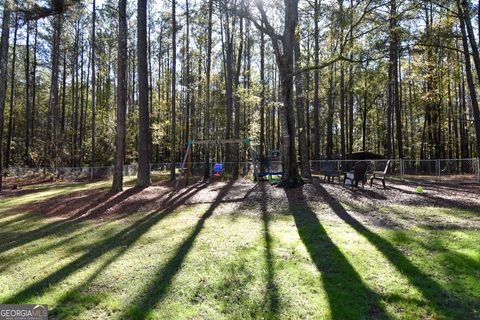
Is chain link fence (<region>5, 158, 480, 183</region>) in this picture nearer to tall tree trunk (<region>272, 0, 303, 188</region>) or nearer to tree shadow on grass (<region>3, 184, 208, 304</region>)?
tall tree trunk (<region>272, 0, 303, 188</region>)

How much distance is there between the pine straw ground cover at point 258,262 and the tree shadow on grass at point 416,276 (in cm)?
1

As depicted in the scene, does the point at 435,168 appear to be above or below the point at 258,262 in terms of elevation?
above

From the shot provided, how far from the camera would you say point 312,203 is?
8.35 m

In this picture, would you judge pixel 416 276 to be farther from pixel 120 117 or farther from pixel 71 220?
pixel 120 117

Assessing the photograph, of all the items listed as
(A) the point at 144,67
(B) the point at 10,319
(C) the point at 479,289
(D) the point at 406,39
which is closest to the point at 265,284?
(C) the point at 479,289

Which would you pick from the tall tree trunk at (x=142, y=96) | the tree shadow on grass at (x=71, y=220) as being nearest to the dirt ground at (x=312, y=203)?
the tree shadow on grass at (x=71, y=220)

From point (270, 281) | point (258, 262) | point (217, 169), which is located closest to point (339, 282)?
point (270, 281)

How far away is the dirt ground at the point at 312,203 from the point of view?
6.51m

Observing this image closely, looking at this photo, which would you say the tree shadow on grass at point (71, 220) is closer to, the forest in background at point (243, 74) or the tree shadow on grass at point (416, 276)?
the forest in background at point (243, 74)

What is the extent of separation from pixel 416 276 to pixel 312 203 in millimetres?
4598

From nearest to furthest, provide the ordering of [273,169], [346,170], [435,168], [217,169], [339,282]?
[339,282] < [435,168] < [346,170] < [217,169] < [273,169]

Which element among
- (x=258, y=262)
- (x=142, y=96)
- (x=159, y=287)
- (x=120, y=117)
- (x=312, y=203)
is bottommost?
(x=159, y=287)

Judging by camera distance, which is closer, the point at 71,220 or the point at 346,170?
the point at 71,220

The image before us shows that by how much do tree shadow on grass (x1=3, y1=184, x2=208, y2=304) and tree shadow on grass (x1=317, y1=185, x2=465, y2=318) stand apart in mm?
4036
